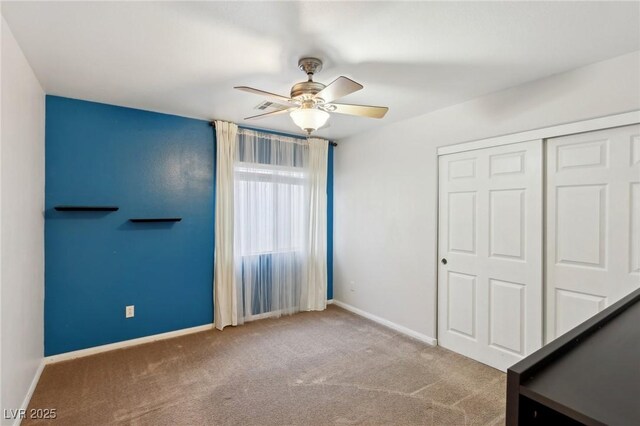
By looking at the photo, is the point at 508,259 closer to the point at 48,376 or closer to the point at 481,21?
the point at 481,21

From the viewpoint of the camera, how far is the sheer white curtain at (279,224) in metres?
3.89

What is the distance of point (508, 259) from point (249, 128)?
321 cm

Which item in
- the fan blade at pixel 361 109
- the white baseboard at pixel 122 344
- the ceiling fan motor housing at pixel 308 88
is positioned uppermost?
the ceiling fan motor housing at pixel 308 88

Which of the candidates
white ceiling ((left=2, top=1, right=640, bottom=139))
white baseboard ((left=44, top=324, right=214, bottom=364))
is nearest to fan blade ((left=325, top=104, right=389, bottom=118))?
white ceiling ((left=2, top=1, right=640, bottom=139))

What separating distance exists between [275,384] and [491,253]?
88.0 inches

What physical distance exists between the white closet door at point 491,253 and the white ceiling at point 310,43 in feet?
2.30

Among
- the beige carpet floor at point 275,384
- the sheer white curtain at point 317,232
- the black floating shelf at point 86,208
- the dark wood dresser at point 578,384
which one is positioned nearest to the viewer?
the dark wood dresser at point 578,384

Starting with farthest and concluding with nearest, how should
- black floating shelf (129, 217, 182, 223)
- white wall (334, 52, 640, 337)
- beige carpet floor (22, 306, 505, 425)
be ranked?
black floating shelf (129, 217, 182, 223) < white wall (334, 52, 640, 337) < beige carpet floor (22, 306, 505, 425)

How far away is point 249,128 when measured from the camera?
3963 mm

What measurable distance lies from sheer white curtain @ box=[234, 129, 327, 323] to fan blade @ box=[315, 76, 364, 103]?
2010mm

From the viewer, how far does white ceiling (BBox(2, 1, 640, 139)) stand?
5.46ft

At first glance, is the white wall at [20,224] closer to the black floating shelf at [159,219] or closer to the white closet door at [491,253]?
the black floating shelf at [159,219]

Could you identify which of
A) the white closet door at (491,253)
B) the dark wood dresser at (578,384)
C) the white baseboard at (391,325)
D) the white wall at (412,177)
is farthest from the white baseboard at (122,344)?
the dark wood dresser at (578,384)

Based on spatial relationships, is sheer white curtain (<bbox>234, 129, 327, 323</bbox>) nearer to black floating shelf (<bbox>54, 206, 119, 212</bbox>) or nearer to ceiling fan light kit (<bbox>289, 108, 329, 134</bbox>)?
black floating shelf (<bbox>54, 206, 119, 212</bbox>)
